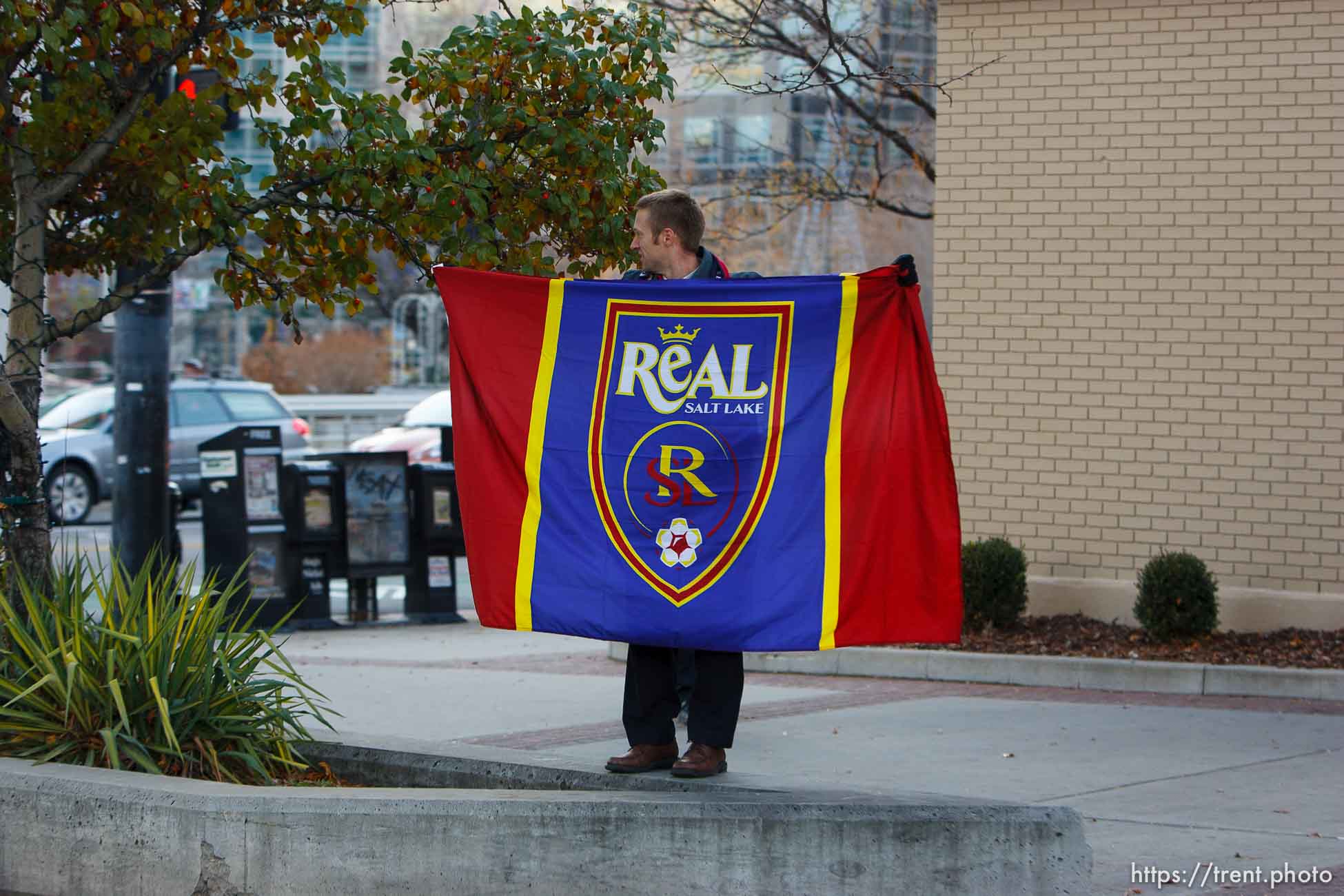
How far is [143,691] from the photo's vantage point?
5625mm

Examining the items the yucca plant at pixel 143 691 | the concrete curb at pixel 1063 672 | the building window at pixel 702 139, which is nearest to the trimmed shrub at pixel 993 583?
the concrete curb at pixel 1063 672

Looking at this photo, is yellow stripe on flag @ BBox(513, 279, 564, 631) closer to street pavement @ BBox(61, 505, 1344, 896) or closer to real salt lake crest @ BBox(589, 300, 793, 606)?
real salt lake crest @ BBox(589, 300, 793, 606)

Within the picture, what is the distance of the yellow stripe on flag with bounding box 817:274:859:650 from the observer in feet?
16.8

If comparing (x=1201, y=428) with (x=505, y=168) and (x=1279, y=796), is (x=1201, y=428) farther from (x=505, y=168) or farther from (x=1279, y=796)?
(x=505, y=168)

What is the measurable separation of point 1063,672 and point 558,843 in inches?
229

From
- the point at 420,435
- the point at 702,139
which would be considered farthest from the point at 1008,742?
the point at 702,139

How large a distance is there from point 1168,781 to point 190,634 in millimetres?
4203

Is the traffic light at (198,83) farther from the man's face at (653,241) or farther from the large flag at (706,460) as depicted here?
the large flag at (706,460)

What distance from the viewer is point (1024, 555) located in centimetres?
1137

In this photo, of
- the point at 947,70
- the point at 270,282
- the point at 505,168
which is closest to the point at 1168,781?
the point at 505,168

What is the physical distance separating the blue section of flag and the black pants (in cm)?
30

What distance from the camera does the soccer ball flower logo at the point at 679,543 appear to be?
5.24 m

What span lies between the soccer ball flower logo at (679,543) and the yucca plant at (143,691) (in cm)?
150

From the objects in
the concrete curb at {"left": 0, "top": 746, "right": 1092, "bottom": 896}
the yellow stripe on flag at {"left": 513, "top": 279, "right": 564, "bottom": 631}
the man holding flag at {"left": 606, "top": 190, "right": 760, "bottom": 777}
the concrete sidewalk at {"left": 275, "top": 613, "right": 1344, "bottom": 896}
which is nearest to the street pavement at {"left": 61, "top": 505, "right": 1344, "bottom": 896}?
the concrete sidewalk at {"left": 275, "top": 613, "right": 1344, "bottom": 896}
